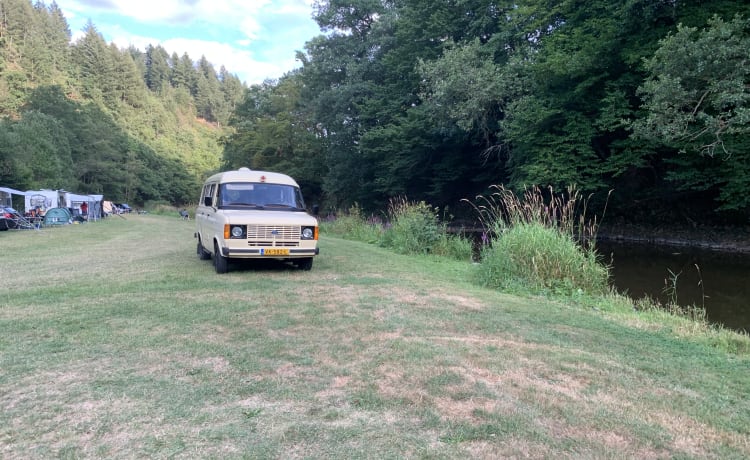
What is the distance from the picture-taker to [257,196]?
9.39m

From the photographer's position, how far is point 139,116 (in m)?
100

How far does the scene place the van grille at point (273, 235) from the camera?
8312 mm

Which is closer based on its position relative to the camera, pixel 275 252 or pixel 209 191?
pixel 275 252

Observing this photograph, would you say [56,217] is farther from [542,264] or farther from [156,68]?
[156,68]

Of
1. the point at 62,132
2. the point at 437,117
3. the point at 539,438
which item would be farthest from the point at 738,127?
the point at 62,132

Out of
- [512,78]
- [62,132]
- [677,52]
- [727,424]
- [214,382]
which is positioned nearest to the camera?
[727,424]

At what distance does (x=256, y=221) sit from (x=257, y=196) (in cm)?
124

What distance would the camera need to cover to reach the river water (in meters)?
8.15

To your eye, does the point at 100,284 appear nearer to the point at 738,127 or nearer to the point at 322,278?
the point at 322,278

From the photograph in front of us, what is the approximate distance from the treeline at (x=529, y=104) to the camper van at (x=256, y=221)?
1334cm

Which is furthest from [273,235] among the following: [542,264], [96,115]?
[96,115]

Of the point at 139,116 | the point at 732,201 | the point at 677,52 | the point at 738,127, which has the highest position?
the point at 139,116

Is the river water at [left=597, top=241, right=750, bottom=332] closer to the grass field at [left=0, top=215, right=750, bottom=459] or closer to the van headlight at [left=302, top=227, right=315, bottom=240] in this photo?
the grass field at [left=0, top=215, right=750, bottom=459]

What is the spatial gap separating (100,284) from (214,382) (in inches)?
204
